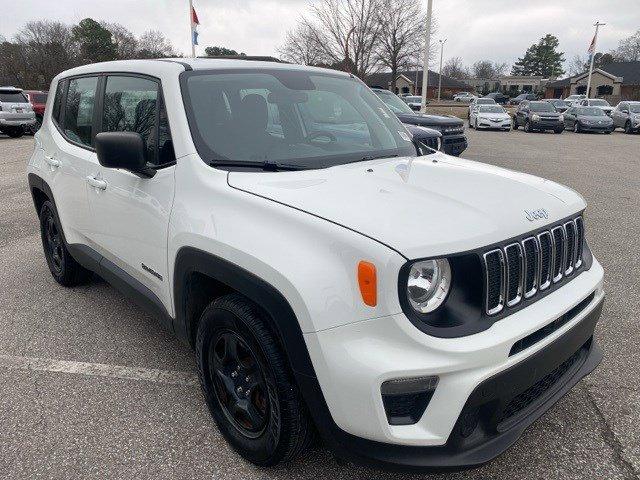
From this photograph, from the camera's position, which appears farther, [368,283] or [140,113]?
[140,113]

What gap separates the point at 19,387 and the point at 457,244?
2712 millimetres

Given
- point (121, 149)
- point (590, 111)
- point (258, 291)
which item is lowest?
point (590, 111)

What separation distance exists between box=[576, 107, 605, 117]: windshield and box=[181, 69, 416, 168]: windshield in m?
26.1

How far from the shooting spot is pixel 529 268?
2135 millimetres

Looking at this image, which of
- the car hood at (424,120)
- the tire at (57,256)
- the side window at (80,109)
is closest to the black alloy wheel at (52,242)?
the tire at (57,256)

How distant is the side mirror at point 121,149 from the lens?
2.52 m

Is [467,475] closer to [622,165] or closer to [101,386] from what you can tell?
[101,386]

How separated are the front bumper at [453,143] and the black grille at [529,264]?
8.13 metres

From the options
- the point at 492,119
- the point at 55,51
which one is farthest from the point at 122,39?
the point at 492,119

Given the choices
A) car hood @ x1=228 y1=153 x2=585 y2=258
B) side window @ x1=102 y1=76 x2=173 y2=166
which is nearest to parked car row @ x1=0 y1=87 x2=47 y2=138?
side window @ x1=102 y1=76 x2=173 y2=166

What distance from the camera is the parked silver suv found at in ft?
62.8

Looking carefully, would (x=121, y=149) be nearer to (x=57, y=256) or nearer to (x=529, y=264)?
(x=529, y=264)

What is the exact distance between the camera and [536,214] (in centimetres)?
222

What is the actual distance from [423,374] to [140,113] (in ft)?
7.31
